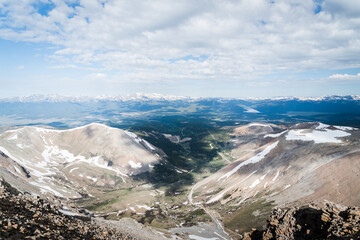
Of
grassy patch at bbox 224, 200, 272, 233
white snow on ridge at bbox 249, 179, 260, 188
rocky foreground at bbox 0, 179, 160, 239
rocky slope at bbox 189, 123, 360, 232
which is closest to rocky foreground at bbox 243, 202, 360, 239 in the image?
rocky foreground at bbox 0, 179, 160, 239

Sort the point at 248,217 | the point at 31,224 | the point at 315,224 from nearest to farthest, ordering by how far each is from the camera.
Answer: the point at 31,224 → the point at 315,224 → the point at 248,217

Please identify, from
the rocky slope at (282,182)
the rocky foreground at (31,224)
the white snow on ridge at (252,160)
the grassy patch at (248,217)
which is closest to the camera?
the rocky foreground at (31,224)

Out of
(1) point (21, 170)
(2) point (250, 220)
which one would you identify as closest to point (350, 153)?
(2) point (250, 220)

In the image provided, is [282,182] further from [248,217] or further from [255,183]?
[248,217]

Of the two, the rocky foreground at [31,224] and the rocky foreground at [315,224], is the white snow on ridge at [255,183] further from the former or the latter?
the rocky foreground at [31,224]

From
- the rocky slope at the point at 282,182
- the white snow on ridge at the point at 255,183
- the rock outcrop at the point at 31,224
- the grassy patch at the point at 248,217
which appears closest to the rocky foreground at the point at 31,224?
the rock outcrop at the point at 31,224

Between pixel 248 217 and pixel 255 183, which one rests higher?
pixel 255 183

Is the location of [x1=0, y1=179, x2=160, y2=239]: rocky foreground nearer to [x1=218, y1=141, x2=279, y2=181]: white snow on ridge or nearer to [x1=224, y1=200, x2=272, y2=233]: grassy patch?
[x1=224, y1=200, x2=272, y2=233]: grassy patch

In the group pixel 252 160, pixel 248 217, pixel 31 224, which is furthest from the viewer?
pixel 252 160

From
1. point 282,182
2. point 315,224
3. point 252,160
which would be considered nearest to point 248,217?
point 282,182
